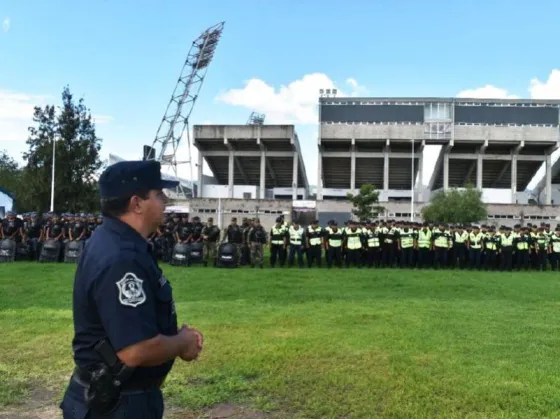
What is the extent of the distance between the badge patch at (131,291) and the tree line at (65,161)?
91.3 ft

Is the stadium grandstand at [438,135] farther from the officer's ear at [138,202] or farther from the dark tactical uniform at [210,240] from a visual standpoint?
the officer's ear at [138,202]

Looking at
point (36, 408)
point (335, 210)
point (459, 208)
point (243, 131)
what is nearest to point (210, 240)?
point (36, 408)

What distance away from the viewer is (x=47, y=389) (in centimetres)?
493

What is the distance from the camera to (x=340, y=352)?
5.85 m

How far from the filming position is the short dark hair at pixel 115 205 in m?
2.21

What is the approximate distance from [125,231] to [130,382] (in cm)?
60

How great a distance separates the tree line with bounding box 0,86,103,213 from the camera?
2889cm

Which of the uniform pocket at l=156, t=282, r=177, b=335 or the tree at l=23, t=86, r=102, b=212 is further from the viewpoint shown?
the tree at l=23, t=86, r=102, b=212

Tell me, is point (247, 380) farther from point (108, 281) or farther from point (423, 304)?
point (423, 304)

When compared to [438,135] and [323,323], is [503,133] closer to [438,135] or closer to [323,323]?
[438,135]

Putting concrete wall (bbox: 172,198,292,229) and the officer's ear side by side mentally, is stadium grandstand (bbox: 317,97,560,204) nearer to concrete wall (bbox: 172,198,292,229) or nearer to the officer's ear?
concrete wall (bbox: 172,198,292,229)

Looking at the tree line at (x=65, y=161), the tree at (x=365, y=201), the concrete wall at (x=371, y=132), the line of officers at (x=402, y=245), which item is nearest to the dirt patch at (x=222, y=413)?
the line of officers at (x=402, y=245)

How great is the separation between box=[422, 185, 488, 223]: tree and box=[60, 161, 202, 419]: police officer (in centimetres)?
3819

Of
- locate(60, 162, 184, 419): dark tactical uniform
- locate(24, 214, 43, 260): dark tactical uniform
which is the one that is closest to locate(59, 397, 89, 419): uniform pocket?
locate(60, 162, 184, 419): dark tactical uniform
